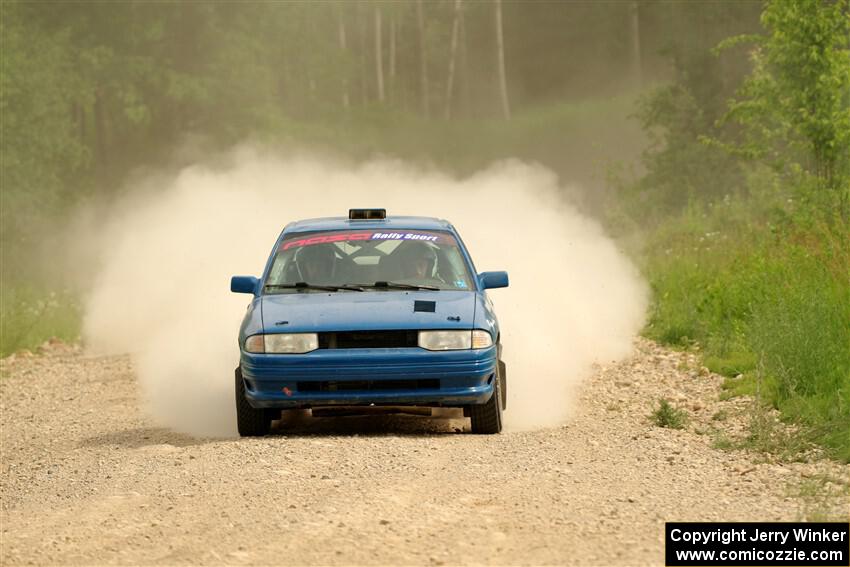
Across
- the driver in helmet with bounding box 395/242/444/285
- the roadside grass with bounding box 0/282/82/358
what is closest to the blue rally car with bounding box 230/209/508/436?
the driver in helmet with bounding box 395/242/444/285

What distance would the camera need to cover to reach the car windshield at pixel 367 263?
11.8 metres

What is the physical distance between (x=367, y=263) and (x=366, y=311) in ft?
4.75

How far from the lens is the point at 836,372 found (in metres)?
11.9

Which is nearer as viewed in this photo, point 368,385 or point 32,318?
point 368,385

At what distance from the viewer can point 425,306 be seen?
35.8 feet

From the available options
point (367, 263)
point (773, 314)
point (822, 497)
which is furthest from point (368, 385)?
point (773, 314)

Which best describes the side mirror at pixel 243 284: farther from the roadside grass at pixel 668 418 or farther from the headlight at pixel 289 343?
the roadside grass at pixel 668 418

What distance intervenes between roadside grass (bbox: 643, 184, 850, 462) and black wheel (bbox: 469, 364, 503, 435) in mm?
1661

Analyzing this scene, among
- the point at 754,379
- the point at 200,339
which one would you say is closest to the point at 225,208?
the point at 200,339

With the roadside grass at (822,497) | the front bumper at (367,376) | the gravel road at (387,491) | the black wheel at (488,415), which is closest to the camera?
the gravel road at (387,491)

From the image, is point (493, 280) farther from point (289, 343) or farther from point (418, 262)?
point (289, 343)

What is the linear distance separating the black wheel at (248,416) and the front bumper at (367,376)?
0.39 m

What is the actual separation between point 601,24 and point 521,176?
43.2 metres

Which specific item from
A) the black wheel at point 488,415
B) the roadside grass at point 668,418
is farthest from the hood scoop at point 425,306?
the roadside grass at point 668,418
